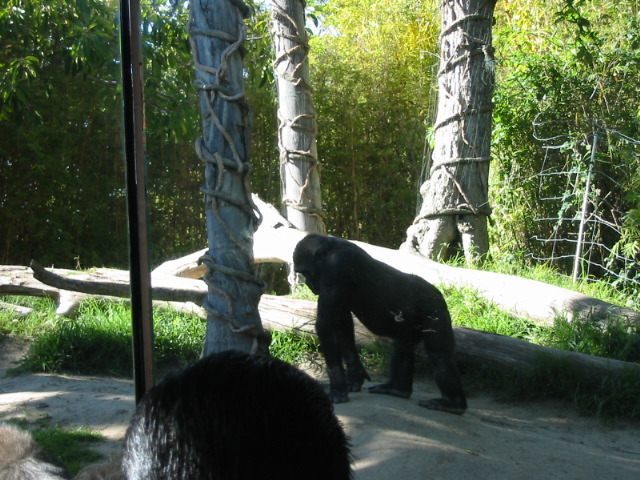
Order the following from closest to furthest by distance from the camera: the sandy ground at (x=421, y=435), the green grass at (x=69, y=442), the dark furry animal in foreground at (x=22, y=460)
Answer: the dark furry animal in foreground at (x=22, y=460)
the green grass at (x=69, y=442)
the sandy ground at (x=421, y=435)

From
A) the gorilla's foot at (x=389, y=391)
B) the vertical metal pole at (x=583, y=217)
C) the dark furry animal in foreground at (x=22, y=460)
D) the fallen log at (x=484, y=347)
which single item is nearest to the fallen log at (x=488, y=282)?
the fallen log at (x=484, y=347)

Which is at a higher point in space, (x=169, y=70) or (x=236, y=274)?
(x=169, y=70)

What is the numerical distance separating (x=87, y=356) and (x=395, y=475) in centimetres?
156

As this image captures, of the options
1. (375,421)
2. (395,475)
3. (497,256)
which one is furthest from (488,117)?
(395,475)

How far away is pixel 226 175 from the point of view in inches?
127

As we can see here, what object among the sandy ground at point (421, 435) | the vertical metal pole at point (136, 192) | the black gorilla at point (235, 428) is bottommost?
the sandy ground at point (421, 435)

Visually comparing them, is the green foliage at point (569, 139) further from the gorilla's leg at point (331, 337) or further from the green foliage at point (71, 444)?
the green foliage at point (71, 444)

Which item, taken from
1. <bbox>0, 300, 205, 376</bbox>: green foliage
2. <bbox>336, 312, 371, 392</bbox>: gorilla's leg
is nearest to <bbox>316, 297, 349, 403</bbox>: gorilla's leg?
<bbox>336, 312, 371, 392</bbox>: gorilla's leg

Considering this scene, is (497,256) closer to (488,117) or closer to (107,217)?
(488,117)

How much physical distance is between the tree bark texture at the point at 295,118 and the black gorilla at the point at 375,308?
2.29m

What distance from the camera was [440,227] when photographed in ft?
22.4

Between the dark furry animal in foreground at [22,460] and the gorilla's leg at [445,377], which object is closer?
the dark furry animal in foreground at [22,460]

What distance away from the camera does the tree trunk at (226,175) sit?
3154 mm

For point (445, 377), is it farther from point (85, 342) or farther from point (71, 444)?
point (71, 444)
